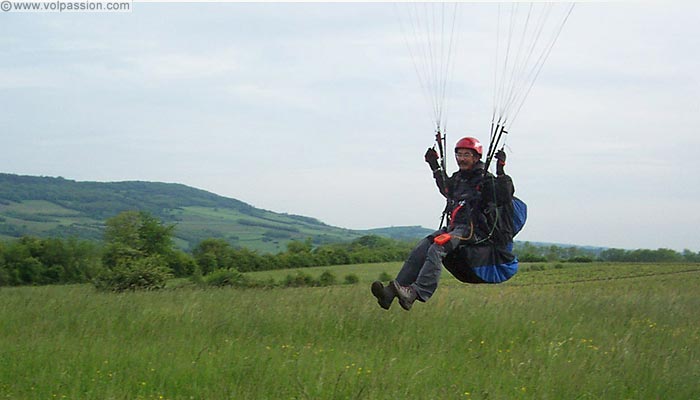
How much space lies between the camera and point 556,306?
11.7m

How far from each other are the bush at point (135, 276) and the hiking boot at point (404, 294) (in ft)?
42.0

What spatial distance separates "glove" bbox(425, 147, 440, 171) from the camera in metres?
7.64

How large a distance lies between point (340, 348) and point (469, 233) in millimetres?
2300

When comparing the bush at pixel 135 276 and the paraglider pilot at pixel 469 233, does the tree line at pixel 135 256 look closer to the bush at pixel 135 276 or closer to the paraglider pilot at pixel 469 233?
the bush at pixel 135 276

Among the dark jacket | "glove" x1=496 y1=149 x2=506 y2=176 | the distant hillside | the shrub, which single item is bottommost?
the shrub

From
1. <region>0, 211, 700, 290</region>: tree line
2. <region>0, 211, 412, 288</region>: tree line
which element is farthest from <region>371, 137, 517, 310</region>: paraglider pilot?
<region>0, 211, 700, 290</region>: tree line

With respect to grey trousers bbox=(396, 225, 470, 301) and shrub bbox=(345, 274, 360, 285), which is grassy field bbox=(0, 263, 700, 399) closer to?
grey trousers bbox=(396, 225, 470, 301)

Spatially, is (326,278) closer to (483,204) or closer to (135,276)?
(135,276)

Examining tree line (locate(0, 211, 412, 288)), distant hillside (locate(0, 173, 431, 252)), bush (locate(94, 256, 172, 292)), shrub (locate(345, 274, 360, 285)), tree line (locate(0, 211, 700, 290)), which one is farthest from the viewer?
distant hillside (locate(0, 173, 431, 252))

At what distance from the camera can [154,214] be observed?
103188 mm

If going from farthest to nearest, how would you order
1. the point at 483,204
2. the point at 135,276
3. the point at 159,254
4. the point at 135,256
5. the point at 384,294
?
the point at 159,254 < the point at 135,256 < the point at 135,276 < the point at 483,204 < the point at 384,294

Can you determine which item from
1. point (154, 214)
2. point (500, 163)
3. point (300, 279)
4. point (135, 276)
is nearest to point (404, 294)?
point (500, 163)

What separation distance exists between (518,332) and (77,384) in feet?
18.0

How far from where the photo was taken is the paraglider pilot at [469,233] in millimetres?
7301
